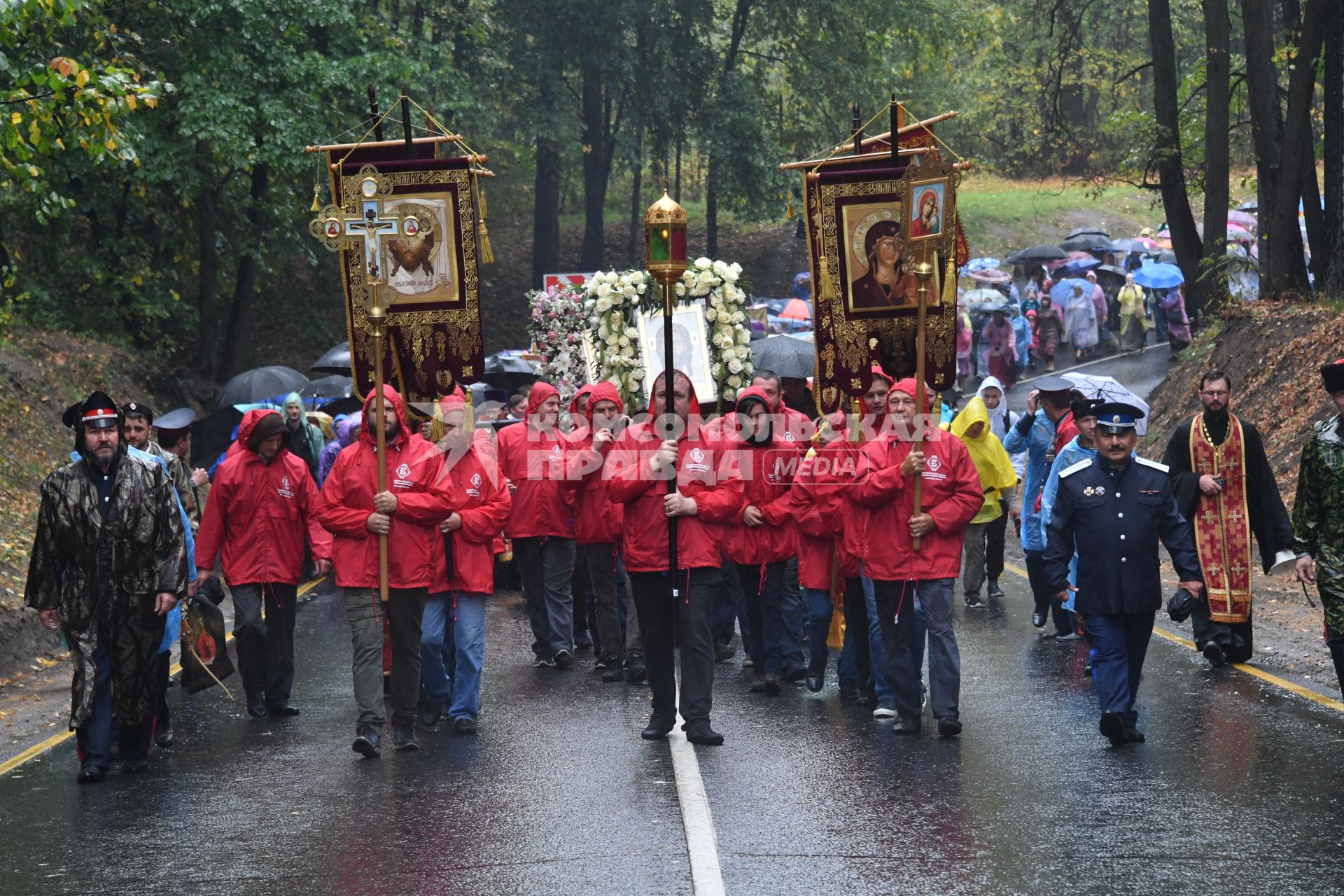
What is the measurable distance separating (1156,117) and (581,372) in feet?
49.4

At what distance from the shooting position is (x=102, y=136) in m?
12.2

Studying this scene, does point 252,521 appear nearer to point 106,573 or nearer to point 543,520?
point 106,573

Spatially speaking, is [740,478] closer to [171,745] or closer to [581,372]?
[171,745]

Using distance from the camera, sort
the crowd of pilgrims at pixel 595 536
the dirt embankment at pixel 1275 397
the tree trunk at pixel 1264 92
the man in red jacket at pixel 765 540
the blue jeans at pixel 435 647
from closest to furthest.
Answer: the crowd of pilgrims at pixel 595 536
the blue jeans at pixel 435 647
the man in red jacket at pixel 765 540
the dirt embankment at pixel 1275 397
the tree trunk at pixel 1264 92

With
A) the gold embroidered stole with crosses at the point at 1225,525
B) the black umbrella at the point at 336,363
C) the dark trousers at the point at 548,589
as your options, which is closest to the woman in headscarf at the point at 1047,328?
the black umbrella at the point at 336,363

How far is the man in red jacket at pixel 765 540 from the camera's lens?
11.2 m

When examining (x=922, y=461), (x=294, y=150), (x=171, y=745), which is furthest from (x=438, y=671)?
(x=294, y=150)

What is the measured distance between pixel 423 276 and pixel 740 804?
497cm

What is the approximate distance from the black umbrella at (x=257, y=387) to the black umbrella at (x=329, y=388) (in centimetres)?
95

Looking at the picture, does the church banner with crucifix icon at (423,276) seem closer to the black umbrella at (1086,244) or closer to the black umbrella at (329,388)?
the black umbrella at (329,388)

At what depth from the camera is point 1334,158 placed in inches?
840

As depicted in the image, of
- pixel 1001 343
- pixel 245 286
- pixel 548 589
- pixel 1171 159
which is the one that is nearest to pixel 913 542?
pixel 548 589

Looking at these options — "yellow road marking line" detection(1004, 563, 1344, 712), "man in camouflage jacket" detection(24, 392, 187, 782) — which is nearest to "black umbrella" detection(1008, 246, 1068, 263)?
"yellow road marking line" detection(1004, 563, 1344, 712)

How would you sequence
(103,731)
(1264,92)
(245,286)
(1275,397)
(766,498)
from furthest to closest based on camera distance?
1. (245,286)
2. (1264,92)
3. (1275,397)
4. (766,498)
5. (103,731)
